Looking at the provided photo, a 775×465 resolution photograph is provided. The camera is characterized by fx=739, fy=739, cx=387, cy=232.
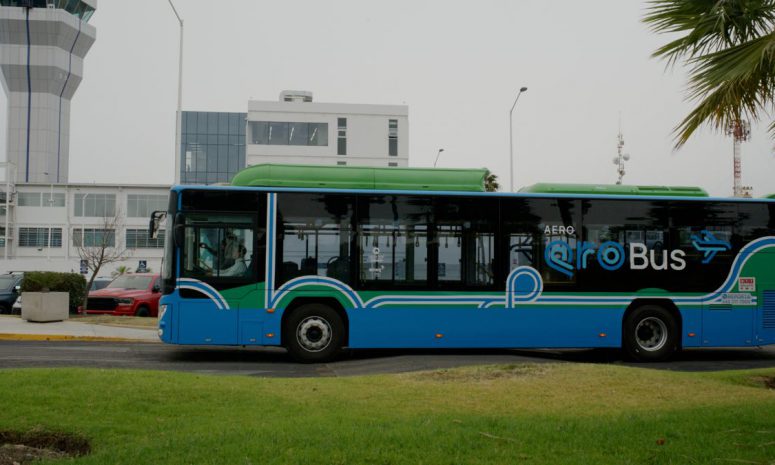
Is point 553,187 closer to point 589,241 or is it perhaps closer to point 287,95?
point 589,241

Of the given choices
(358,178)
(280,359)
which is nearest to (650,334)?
(358,178)

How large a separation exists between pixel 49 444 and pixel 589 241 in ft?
35.4

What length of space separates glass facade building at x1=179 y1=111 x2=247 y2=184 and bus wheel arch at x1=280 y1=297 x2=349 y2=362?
8830 cm

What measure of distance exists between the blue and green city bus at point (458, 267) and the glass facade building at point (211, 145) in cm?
8808

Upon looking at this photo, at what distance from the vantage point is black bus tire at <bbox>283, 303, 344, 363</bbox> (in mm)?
13664

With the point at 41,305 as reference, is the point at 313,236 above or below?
above

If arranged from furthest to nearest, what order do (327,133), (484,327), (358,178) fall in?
(327,133) → (358,178) → (484,327)

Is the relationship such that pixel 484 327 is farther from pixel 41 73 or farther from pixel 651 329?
pixel 41 73

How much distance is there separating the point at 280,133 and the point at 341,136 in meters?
6.04

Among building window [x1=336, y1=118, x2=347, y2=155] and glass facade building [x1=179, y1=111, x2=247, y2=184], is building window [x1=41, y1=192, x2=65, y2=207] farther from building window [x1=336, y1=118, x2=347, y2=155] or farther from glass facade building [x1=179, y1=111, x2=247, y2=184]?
glass facade building [x1=179, y1=111, x2=247, y2=184]

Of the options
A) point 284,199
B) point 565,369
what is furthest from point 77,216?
point 565,369

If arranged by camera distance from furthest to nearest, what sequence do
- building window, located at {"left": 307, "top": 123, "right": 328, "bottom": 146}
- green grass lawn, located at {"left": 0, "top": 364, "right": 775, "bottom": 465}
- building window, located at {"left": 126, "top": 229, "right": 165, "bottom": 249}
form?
building window, located at {"left": 307, "top": 123, "right": 328, "bottom": 146}
building window, located at {"left": 126, "top": 229, "right": 165, "bottom": 249}
green grass lawn, located at {"left": 0, "top": 364, "right": 775, "bottom": 465}

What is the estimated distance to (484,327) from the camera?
1398cm

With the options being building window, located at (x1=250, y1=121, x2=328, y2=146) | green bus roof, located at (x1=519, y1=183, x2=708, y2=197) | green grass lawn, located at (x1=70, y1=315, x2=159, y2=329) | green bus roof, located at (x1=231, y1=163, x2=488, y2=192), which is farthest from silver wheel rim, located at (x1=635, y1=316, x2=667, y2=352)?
building window, located at (x1=250, y1=121, x2=328, y2=146)
